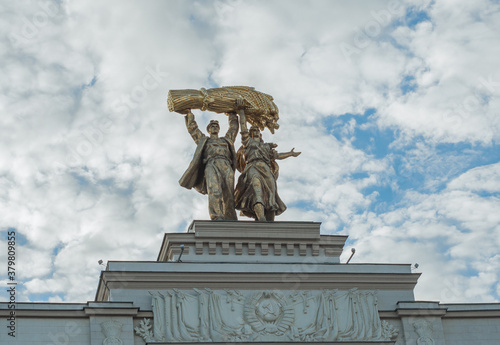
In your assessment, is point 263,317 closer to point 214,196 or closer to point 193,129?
point 214,196

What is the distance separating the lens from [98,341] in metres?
21.7

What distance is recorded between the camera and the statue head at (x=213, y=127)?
2661cm

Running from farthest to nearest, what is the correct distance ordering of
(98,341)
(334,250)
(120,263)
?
(334,250) < (120,263) < (98,341)

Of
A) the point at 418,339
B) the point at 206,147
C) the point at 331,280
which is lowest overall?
the point at 418,339

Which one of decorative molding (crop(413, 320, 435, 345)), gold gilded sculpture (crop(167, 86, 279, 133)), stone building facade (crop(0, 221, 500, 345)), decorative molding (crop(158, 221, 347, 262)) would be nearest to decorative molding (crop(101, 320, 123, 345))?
stone building facade (crop(0, 221, 500, 345))

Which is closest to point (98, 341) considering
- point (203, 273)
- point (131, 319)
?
point (131, 319)

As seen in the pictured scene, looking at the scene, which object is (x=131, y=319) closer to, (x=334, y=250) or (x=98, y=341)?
(x=98, y=341)

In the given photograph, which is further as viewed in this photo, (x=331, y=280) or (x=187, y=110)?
(x=187, y=110)

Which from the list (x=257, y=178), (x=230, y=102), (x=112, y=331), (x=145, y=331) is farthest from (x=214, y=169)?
(x=112, y=331)

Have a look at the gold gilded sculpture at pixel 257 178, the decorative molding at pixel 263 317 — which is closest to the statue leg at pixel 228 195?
the gold gilded sculpture at pixel 257 178

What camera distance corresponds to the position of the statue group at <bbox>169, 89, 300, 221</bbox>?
25625 millimetres

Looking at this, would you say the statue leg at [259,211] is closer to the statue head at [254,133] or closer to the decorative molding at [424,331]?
the statue head at [254,133]

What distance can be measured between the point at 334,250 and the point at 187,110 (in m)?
6.07

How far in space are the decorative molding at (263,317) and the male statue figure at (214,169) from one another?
3.17 metres
